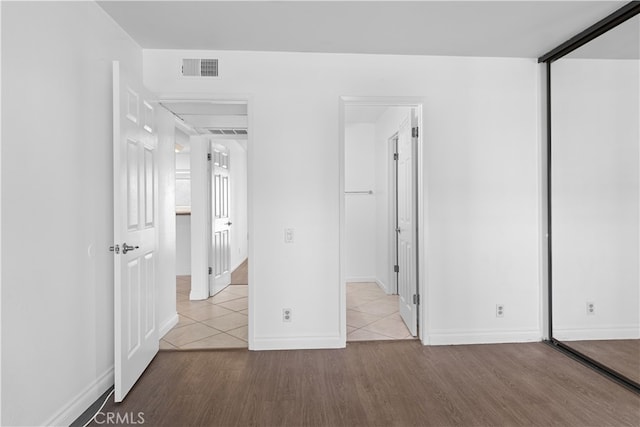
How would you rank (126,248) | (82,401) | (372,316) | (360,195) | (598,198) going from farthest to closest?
1. (360,195)
2. (372,316)
3. (598,198)
4. (126,248)
5. (82,401)

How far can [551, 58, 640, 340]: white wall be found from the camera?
2648 millimetres

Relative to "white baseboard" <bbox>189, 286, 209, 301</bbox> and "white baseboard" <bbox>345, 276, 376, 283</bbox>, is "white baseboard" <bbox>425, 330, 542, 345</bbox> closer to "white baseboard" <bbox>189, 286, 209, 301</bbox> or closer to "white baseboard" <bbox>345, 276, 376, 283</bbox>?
"white baseboard" <bbox>345, 276, 376, 283</bbox>

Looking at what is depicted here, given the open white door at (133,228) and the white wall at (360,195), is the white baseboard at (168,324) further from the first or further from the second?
the white wall at (360,195)

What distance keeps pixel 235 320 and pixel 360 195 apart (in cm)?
269

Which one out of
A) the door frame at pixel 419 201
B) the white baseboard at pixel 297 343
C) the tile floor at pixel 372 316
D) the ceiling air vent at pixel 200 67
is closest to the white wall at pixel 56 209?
the ceiling air vent at pixel 200 67

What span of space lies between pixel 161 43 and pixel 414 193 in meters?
2.50

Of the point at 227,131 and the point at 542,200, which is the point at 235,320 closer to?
the point at 227,131

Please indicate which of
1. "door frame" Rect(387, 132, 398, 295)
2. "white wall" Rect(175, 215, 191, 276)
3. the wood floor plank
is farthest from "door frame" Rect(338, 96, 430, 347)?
"white wall" Rect(175, 215, 191, 276)

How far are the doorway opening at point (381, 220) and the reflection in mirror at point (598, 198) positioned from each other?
1.19 m

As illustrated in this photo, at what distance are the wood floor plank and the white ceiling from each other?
2505 mm

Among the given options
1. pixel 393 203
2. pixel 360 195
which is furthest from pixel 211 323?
pixel 360 195

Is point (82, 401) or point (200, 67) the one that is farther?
point (200, 67)

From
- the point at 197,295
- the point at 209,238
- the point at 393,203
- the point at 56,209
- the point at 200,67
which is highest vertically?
the point at 200,67

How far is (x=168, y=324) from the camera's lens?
137 inches
